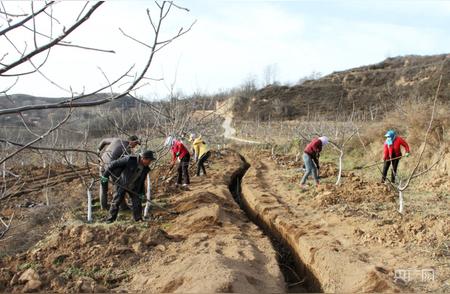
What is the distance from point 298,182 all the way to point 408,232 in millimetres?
6255

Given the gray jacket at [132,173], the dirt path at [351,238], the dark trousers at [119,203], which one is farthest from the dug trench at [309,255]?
the gray jacket at [132,173]

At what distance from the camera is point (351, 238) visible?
272 inches

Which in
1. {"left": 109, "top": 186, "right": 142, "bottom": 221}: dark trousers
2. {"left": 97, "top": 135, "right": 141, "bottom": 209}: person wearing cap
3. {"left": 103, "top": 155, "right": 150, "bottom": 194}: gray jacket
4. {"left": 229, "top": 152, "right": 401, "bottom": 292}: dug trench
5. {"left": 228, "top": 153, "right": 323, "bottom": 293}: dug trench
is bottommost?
{"left": 228, "top": 153, "right": 323, "bottom": 293}: dug trench

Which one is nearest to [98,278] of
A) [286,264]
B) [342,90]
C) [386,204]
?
[286,264]

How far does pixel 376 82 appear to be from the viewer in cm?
6034

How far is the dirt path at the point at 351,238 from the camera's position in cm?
524

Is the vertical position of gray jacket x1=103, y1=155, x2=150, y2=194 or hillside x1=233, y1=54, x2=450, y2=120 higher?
hillside x1=233, y1=54, x2=450, y2=120

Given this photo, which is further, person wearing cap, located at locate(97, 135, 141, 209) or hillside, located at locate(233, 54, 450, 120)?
hillside, located at locate(233, 54, 450, 120)

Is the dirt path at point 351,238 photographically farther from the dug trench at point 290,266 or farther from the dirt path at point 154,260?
the dirt path at point 154,260

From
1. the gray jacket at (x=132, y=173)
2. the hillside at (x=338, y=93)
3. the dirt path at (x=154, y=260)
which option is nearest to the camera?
the dirt path at (x=154, y=260)

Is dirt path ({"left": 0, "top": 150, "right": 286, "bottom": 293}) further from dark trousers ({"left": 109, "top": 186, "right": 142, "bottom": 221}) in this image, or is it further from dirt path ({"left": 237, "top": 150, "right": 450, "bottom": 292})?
dirt path ({"left": 237, "top": 150, "right": 450, "bottom": 292})

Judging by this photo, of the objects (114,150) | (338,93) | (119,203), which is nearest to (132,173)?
(119,203)

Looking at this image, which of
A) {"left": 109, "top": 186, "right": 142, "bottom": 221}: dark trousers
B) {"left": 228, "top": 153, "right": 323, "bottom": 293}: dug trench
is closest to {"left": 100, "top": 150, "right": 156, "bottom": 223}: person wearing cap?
{"left": 109, "top": 186, "right": 142, "bottom": 221}: dark trousers

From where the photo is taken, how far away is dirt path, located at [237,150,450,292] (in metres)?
5.24
